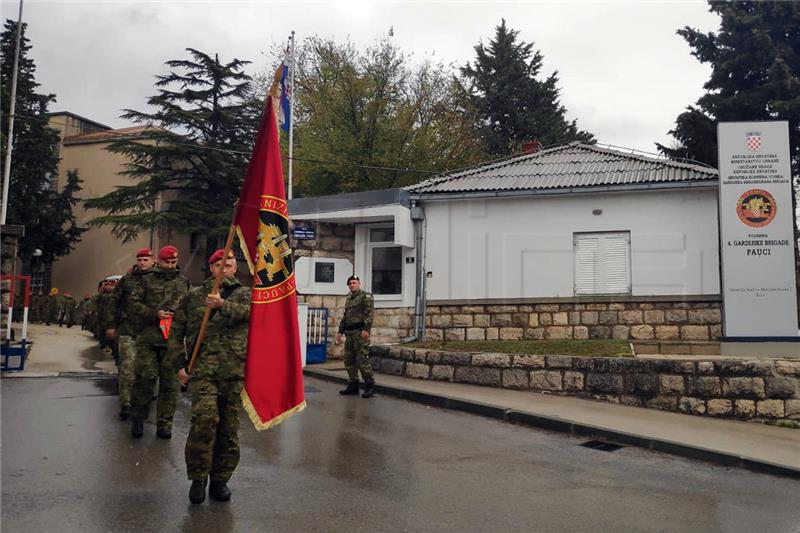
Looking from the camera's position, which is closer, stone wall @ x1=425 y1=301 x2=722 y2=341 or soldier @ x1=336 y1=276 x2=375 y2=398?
soldier @ x1=336 y1=276 x2=375 y2=398

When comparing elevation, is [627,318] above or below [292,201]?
below

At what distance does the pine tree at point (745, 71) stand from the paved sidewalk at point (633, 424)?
1722 cm

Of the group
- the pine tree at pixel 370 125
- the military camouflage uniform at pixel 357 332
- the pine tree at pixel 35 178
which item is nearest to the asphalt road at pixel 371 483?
the military camouflage uniform at pixel 357 332

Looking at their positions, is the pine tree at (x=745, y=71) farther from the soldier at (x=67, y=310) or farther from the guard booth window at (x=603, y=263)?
the soldier at (x=67, y=310)

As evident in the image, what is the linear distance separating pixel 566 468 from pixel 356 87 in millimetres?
21514

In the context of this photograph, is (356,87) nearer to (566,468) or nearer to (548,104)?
(548,104)

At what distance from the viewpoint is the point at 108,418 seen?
8289 millimetres

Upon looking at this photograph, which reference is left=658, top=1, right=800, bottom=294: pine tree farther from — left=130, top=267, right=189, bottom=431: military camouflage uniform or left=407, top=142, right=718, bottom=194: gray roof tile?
left=130, top=267, right=189, bottom=431: military camouflage uniform

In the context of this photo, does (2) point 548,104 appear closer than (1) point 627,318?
No

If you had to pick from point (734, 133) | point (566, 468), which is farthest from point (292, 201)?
point (566, 468)

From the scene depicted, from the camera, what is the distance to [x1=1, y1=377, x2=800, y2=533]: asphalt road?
4.84m

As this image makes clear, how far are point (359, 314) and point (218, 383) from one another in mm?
5549

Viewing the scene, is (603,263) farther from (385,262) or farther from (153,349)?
(153,349)

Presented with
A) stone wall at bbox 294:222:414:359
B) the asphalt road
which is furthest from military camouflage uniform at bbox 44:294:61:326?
the asphalt road
